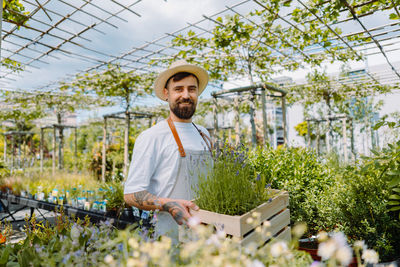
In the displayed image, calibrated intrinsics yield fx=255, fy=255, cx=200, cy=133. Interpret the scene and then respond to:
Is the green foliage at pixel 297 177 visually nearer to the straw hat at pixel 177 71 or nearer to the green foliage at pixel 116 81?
the straw hat at pixel 177 71

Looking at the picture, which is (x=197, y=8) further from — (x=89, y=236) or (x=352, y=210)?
(x=89, y=236)

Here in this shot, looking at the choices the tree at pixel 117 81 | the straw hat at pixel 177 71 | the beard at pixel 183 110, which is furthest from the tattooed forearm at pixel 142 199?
the tree at pixel 117 81

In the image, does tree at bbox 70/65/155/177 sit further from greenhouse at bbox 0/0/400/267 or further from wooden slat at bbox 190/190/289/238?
wooden slat at bbox 190/190/289/238

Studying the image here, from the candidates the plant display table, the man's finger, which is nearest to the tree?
the plant display table

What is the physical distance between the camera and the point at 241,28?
4664mm

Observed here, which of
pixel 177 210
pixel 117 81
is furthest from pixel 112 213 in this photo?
pixel 117 81

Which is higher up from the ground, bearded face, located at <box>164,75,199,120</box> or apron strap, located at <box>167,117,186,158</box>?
bearded face, located at <box>164,75,199,120</box>

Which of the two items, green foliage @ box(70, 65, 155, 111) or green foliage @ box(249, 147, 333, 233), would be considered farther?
green foliage @ box(70, 65, 155, 111)

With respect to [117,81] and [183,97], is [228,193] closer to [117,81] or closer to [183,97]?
[183,97]

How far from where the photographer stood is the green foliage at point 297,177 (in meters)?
2.46

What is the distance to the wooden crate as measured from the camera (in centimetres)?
99

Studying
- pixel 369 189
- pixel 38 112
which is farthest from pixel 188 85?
pixel 38 112

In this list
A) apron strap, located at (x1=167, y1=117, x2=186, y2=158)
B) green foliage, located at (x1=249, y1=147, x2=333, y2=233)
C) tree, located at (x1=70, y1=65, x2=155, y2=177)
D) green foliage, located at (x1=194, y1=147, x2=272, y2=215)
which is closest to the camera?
green foliage, located at (x1=194, y1=147, x2=272, y2=215)

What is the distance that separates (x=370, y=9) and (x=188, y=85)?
4.24 m
